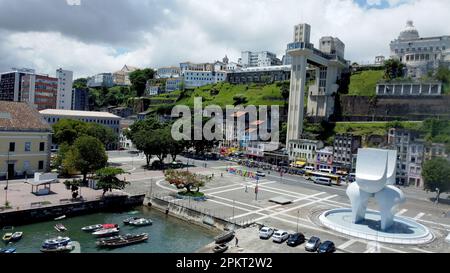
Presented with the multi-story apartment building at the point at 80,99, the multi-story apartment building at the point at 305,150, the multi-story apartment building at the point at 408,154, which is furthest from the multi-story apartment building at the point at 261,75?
the multi-story apartment building at the point at 408,154

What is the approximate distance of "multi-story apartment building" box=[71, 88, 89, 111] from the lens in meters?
120

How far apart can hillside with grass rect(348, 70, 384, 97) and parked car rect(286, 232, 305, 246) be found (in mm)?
63404

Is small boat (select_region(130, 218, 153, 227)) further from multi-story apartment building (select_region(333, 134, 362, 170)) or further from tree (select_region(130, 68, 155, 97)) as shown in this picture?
tree (select_region(130, 68, 155, 97))

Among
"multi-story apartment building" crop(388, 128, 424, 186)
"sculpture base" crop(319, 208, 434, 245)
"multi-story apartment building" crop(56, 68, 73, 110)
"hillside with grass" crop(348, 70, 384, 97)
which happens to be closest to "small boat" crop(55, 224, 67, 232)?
"sculpture base" crop(319, 208, 434, 245)

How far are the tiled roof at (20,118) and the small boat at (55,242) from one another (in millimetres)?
23540

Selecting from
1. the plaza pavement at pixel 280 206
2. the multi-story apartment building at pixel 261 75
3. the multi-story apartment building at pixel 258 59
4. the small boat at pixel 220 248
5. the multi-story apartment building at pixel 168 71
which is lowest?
the small boat at pixel 220 248

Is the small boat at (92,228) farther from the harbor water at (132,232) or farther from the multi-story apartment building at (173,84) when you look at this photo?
the multi-story apartment building at (173,84)

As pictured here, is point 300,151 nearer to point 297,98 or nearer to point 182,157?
point 297,98

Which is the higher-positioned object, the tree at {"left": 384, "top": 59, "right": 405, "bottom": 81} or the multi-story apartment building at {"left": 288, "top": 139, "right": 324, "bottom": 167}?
the tree at {"left": 384, "top": 59, "right": 405, "bottom": 81}

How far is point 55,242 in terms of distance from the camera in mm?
24312

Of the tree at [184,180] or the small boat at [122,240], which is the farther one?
the tree at [184,180]

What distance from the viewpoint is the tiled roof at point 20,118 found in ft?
140

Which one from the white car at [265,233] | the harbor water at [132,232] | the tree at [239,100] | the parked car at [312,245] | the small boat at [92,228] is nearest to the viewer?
the parked car at [312,245]
